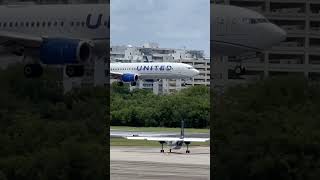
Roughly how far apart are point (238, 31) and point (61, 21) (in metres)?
2.22

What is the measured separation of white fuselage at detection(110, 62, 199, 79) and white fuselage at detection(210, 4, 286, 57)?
336 inches

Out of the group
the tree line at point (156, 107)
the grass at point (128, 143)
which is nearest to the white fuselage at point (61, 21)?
the tree line at point (156, 107)

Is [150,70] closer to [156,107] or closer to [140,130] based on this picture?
[156,107]

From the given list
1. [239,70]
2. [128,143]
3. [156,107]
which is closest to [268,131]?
[239,70]

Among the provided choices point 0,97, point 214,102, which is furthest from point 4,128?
point 214,102

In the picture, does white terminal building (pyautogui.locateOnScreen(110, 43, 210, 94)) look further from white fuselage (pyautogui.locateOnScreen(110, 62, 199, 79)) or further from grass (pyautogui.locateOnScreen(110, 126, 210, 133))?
grass (pyautogui.locateOnScreen(110, 126, 210, 133))

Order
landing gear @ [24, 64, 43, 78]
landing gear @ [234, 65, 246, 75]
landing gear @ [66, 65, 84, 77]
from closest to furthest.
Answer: landing gear @ [234, 65, 246, 75] < landing gear @ [66, 65, 84, 77] < landing gear @ [24, 64, 43, 78]

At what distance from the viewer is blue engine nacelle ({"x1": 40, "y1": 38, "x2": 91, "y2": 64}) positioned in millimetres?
8742

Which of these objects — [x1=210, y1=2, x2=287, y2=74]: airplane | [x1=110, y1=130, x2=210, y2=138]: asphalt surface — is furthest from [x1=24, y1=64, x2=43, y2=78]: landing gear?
[x1=110, y1=130, x2=210, y2=138]: asphalt surface

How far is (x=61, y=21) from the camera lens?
28.7ft

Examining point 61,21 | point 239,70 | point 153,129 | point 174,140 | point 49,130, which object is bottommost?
point 174,140

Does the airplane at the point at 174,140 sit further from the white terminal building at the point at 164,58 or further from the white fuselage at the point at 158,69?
the white fuselage at the point at 158,69

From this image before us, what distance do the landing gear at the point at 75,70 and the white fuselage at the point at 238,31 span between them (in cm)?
168

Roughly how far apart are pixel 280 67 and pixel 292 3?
2.53 ft
